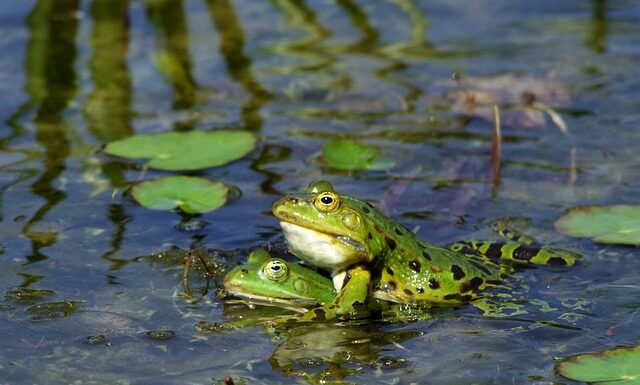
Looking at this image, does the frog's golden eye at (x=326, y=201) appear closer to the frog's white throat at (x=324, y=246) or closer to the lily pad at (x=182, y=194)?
the frog's white throat at (x=324, y=246)

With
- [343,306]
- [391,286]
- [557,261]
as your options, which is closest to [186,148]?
[391,286]

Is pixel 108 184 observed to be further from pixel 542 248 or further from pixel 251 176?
pixel 542 248

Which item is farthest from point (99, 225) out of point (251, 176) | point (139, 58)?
point (139, 58)

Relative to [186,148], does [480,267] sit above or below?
below

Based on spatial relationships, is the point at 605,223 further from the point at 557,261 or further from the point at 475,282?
the point at 475,282

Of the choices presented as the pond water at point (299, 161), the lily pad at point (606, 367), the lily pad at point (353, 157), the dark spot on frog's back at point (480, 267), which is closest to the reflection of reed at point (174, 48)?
the pond water at point (299, 161)

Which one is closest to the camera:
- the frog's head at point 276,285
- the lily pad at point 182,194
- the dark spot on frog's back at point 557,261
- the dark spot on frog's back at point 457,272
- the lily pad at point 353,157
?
the frog's head at point 276,285
